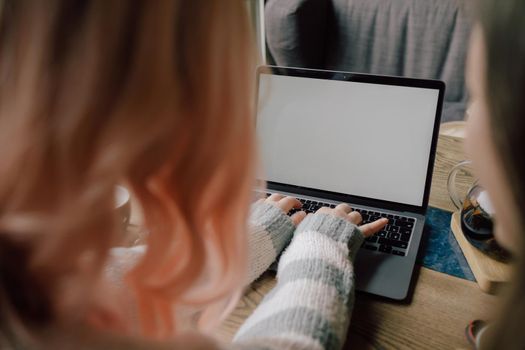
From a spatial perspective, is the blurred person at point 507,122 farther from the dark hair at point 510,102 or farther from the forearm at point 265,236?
the forearm at point 265,236

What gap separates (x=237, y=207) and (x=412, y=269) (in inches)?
12.0

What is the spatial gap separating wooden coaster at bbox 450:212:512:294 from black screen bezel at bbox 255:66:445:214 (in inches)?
5.1

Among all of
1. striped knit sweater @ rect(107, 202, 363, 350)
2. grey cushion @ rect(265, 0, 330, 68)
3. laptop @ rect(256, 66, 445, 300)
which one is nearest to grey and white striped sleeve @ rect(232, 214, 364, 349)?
striped knit sweater @ rect(107, 202, 363, 350)

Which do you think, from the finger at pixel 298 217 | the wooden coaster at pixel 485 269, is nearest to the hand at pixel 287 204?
the finger at pixel 298 217

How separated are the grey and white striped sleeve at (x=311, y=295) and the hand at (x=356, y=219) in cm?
4

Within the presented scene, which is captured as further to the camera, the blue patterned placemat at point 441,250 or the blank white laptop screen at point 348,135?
the blank white laptop screen at point 348,135

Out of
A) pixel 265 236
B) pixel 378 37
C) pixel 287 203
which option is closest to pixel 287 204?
pixel 287 203

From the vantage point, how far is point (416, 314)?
0.57 meters

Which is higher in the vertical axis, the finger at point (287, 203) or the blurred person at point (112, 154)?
the blurred person at point (112, 154)

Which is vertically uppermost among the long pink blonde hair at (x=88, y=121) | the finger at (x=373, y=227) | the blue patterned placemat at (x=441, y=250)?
the long pink blonde hair at (x=88, y=121)

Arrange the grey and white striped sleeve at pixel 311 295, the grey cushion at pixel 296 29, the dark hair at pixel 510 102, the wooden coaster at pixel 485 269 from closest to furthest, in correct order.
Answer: the dark hair at pixel 510 102 → the grey and white striped sleeve at pixel 311 295 → the wooden coaster at pixel 485 269 → the grey cushion at pixel 296 29

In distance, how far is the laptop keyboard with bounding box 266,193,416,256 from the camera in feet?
2.24

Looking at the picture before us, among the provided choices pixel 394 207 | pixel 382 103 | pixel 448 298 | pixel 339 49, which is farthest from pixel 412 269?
pixel 339 49

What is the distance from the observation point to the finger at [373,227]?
2.28ft
